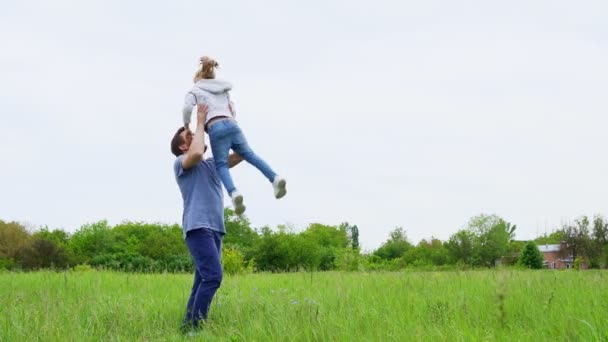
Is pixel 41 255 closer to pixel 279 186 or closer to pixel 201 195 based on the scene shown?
pixel 201 195

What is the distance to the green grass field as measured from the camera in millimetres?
4328

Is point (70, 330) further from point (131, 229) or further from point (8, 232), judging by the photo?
point (131, 229)

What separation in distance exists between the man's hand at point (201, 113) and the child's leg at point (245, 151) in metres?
0.28

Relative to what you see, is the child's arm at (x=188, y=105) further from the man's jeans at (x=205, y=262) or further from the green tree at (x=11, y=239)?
the green tree at (x=11, y=239)

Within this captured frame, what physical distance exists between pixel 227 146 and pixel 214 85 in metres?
0.54

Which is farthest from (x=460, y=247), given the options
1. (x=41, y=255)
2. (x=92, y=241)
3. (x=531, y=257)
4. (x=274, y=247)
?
(x=41, y=255)

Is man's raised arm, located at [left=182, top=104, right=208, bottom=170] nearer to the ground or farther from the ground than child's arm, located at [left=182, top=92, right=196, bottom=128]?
nearer to the ground

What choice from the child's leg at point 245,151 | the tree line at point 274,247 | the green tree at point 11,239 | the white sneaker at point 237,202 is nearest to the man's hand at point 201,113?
the child's leg at point 245,151

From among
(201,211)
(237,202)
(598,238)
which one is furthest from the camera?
(598,238)

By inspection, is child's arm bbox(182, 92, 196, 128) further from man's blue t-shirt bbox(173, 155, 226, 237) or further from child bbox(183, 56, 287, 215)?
man's blue t-shirt bbox(173, 155, 226, 237)

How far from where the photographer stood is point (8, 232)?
47.2 metres

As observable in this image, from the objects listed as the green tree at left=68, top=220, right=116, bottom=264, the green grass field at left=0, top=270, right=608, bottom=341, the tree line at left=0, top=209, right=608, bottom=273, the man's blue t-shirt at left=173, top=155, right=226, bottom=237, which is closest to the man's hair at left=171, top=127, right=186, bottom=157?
the man's blue t-shirt at left=173, top=155, right=226, bottom=237

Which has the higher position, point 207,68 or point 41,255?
point 207,68

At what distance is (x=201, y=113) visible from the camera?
514 centimetres
